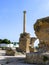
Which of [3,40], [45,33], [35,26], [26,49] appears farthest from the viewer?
[3,40]

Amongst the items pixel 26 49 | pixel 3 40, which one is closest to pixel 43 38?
pixel 26 49

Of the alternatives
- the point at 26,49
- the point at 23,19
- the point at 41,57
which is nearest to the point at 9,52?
the point at 26,49

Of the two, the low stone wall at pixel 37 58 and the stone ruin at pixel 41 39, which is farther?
the stone ruin at pixel 41 39

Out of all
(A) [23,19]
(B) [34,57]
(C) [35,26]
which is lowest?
(B) [34,57]

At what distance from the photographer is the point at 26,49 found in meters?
30.0

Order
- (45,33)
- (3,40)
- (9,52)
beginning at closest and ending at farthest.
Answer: (45,33), (9,52), (3,40)

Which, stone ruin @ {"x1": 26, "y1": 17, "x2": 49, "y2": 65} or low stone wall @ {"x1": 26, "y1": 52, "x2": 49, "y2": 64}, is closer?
low stone wall @ {"x1": 26, "y1": 52, "x2": 49, "y2": 64}

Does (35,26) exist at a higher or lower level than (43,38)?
higher

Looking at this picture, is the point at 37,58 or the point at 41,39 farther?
the point at 41,39

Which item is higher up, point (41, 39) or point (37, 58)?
point (41, 39)

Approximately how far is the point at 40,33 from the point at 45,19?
89 centimetres

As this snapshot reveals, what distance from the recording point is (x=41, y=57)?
9.66 m

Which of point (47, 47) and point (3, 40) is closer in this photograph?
point (47, 47)

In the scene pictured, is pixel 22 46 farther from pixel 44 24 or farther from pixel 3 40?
pixel 3 40
